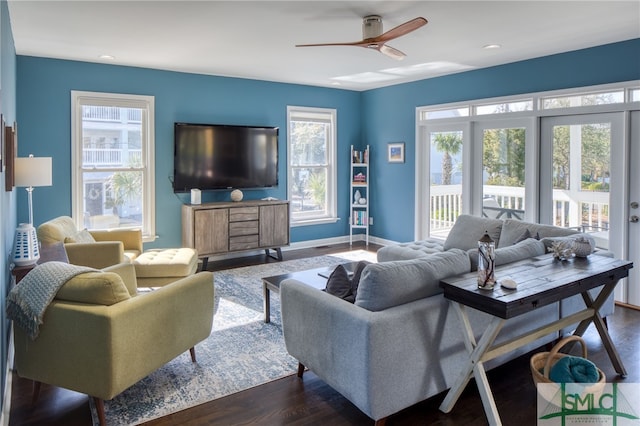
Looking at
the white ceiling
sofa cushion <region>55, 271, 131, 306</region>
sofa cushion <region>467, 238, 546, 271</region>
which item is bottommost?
sofa cushion <region>55, 271, 131, 306</region>

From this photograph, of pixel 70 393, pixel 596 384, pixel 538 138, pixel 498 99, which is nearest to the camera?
pixel 596 384

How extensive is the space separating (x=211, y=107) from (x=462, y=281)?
466cm

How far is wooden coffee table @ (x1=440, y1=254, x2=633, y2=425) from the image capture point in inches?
89.8

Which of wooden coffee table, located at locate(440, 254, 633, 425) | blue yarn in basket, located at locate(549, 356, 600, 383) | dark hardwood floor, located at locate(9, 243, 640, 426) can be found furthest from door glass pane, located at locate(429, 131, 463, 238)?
blue yarn in basket, located at locate(549, 356, 600, 383)

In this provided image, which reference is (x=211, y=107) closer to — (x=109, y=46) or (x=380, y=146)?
(x=109, y=46)

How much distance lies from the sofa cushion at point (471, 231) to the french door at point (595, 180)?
1.09m

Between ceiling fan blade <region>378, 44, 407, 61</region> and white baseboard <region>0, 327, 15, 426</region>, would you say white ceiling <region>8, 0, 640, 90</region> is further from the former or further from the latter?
white baseboard <region>0, 327, 15, 426</region>

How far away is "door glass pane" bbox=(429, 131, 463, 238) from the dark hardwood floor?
3472mm

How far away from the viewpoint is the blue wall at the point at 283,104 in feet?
16.2

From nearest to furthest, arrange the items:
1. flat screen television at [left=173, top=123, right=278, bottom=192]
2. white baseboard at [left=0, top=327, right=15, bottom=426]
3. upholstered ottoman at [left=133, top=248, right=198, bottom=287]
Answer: white baseboard at [left=0, top=327, right=15, bottom=426], upholstered ottoman at [left=133, top=248, right=198, bottom=287], flat screen television at [left=173, top=123, right=278, bottom=192]

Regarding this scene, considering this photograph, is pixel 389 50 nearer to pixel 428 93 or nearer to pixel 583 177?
pixel 583 177

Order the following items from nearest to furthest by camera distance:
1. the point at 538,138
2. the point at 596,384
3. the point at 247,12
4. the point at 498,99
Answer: the point at 596,384, the point at 247,12, the point at 538,138, the point at 498,99

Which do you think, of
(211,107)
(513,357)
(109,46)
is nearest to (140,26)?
(109,46)

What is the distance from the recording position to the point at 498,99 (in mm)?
5543
